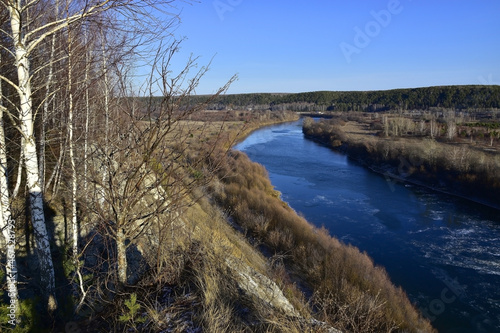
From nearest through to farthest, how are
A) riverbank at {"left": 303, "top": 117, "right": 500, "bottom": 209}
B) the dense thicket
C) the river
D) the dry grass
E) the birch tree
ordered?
the birch tree
the dry grass
the river
riverbank at {"left": 303, "top": 117, "right": 500, "bottom": 209}
the dense thicket

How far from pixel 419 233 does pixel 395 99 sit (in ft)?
291

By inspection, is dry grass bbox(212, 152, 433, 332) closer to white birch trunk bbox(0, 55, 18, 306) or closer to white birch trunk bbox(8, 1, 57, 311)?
white birch trunk bbox(8, 1, 57, 311)

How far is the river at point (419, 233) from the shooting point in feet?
33.0

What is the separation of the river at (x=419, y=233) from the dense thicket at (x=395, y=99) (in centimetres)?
3293

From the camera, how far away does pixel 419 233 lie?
14.5m

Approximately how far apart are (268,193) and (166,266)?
48.3ft

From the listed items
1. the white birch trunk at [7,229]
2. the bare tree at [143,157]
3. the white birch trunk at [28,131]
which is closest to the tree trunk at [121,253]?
the bare tree at [143,157]

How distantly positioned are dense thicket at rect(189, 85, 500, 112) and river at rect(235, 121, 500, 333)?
108ft

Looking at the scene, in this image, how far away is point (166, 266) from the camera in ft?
12.4

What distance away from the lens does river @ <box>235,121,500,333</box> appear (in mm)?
10047

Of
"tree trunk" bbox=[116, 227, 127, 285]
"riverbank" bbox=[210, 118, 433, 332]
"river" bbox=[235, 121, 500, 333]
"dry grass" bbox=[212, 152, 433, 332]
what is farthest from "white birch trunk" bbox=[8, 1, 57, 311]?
"river" bbox=[235, 121, 500, 333]

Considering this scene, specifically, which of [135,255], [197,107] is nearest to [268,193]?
[135,255]

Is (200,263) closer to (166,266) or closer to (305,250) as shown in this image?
(166,266)

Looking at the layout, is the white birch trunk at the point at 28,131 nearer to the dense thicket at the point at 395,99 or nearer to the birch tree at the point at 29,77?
the birch tree at the point at 29,77
